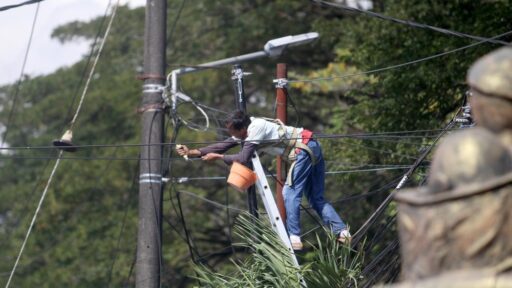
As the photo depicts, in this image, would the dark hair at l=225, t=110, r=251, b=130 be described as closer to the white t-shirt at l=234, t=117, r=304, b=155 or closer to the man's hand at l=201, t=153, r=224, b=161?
the white t-shirt at l=234, t=117, r=304, b=155

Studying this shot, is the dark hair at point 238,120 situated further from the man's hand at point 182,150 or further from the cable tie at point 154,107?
the cable tie at point 154,107

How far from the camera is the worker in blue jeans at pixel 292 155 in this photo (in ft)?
38.2

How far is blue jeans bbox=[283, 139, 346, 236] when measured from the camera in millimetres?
11641

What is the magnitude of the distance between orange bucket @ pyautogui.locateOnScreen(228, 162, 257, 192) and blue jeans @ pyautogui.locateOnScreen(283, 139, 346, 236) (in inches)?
15.2

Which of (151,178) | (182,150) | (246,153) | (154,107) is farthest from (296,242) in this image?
(154,107)

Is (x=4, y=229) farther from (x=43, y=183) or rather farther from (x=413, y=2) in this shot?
(x=413, y=2)

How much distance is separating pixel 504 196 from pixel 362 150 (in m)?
14.8

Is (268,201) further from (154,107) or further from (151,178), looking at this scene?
(154,107)

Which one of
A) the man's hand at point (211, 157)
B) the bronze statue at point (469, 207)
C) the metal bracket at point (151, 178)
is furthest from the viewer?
the metal bracket at point (151, 178)

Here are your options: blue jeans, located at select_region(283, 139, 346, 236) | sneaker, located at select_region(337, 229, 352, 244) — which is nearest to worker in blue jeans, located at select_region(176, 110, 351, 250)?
blue jeans, located at select_region(283, 139, 346, 236)

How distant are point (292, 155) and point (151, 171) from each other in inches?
97.5

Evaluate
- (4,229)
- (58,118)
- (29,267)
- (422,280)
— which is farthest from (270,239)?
(58,118)

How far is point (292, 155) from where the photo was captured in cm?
1185

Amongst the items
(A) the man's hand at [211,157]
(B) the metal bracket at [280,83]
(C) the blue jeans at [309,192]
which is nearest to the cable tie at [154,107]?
(B) the metal bracket at [280,83]
